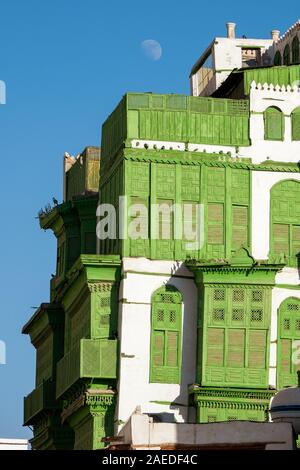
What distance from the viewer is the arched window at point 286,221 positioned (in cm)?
5625

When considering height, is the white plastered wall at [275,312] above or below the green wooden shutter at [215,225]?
below

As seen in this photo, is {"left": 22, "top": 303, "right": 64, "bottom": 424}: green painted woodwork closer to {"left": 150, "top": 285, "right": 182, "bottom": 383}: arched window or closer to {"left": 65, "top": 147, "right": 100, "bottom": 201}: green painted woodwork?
{"left": 65, "top": 147, "right": 100, "bottom": 201}: green painted woodwork

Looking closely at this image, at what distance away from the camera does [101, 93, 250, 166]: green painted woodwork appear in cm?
5650

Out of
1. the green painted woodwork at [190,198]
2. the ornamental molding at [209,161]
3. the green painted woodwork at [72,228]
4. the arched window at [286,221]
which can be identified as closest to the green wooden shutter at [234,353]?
the green painted woodwork at [190,198]

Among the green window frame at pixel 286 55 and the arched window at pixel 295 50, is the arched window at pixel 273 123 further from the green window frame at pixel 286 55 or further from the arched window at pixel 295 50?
the green window frame at pixel 286 55

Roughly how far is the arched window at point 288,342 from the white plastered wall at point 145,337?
285 centimetres

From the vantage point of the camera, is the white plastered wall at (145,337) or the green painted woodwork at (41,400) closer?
the white plastered wall at (145,337)

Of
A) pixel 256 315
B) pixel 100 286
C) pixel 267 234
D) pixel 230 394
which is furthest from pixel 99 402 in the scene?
pixel 267 234

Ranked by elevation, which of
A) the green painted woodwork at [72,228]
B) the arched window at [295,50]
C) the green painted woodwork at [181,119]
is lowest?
the green painted woodwork at [72,228]

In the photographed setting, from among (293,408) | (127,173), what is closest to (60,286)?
(127,173)

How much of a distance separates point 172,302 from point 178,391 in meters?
2.92

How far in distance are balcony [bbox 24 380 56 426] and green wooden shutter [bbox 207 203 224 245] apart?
8.64m

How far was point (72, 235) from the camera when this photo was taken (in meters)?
62.2

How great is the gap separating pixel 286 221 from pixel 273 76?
5.30 m
